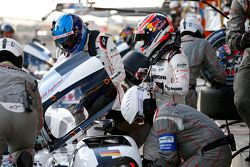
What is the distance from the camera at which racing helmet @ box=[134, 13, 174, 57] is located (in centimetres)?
671

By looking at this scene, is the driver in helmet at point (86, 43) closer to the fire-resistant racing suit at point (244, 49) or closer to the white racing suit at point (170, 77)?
the white racing suit at point (170, 77)

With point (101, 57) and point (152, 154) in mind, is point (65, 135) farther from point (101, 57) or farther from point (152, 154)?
point (101, 57)

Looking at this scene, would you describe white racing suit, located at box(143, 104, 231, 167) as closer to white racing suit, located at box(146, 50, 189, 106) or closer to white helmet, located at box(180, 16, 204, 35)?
white racing suit, located at box(146, 50, 189, 106)

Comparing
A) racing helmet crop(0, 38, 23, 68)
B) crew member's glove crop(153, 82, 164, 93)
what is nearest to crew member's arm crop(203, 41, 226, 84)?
crew member's glove crop(153, 82, 164, 93)

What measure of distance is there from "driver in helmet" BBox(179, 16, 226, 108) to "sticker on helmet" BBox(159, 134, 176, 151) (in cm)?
321

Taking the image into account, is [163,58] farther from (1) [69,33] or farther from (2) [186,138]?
(2) [186,138]

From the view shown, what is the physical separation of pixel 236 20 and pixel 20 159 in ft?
8.63

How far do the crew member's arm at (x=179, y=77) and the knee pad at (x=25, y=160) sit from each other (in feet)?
4.88

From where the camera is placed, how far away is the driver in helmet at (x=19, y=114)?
19.7ft

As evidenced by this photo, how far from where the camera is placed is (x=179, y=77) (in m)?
6.47

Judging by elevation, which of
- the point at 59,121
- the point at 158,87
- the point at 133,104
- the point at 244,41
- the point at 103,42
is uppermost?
the point at 244,41

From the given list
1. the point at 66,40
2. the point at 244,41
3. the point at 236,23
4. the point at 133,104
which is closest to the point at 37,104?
the point at 133,104

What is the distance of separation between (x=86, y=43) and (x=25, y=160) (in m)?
1.89

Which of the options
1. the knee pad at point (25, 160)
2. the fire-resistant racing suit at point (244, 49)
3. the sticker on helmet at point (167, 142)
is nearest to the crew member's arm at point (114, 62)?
the fire-resistant racing suit at point (244, 49)
